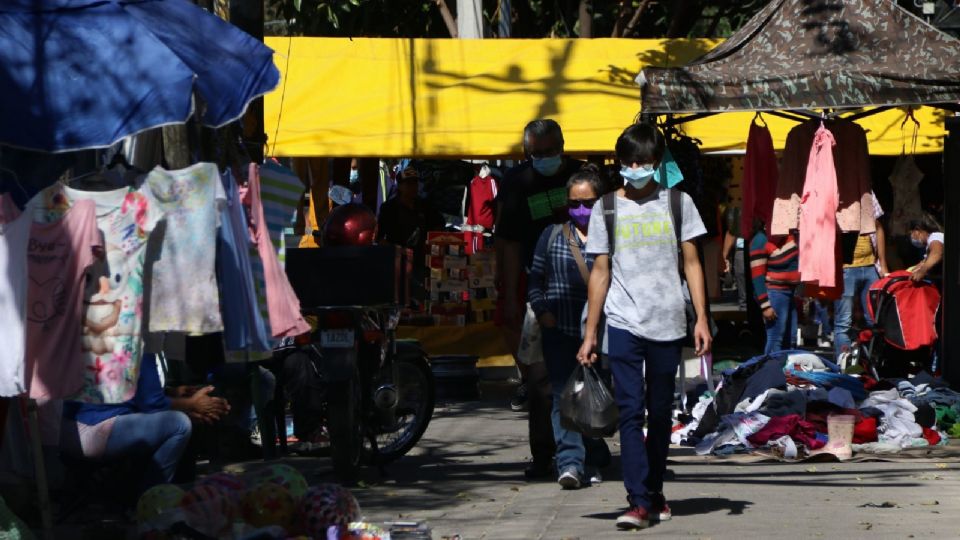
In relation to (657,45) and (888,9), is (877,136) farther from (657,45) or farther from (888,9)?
(888,9)

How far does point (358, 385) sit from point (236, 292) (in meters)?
2.59

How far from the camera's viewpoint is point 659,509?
825 cm

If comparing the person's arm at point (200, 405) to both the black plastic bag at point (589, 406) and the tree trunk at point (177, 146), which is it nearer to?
the tree trunk at point (177, 146)

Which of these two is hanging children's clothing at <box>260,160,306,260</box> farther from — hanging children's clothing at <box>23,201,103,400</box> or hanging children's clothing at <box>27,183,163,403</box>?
hanging children's clothing at <box>23,201,103,400</box>

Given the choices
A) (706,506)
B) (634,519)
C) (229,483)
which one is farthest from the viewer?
(706,506)

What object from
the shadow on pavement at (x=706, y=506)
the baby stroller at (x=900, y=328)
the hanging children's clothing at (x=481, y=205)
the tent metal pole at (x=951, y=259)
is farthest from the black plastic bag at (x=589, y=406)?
the hanging children's clothing at (x=481, y=205)

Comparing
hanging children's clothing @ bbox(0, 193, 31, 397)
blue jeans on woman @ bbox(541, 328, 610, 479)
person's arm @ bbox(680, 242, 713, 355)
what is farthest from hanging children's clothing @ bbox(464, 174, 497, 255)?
hanging children's clothing @ bbox(0, 193, 31, 397)

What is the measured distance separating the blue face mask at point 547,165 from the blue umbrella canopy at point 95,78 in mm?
2830

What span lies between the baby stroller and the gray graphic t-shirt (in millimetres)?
6545

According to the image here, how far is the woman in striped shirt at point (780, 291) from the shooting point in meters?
14.3

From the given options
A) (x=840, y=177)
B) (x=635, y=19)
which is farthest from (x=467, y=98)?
(x=635, y=19)

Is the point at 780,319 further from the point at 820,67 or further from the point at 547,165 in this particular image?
the point at 547,165

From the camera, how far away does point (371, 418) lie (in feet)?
32.6

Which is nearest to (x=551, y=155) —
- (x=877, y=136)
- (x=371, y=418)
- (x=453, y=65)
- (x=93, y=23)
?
(x=371, y=418)
